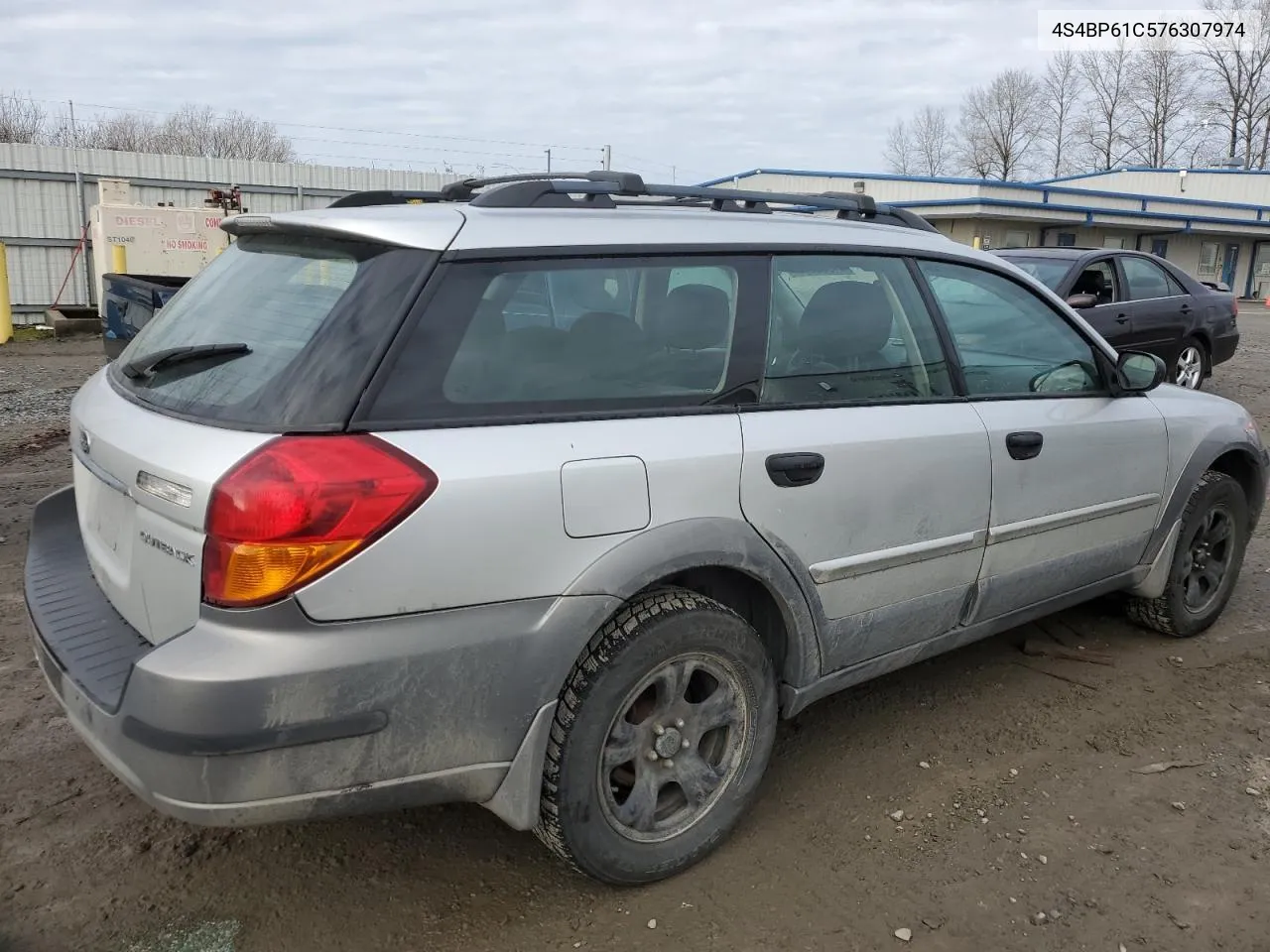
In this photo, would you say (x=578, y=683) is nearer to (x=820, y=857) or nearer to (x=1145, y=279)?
(x=820, y=857)

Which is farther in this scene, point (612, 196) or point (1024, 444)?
point (1024, 444)

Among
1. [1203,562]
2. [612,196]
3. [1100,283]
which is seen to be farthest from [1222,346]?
[612,196]

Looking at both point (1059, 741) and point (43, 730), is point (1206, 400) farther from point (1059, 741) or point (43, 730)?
point (43, 730)

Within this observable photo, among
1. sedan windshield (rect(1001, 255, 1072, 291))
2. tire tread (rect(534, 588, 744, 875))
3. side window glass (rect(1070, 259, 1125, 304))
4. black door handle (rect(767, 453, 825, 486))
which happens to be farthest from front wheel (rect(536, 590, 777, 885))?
side window glass (rect(1070, 259, 1125, 304))

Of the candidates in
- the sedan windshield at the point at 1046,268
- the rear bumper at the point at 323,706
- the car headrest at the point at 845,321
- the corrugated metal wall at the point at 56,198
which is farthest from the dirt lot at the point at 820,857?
the corrugated metal wall at the point at 56,198

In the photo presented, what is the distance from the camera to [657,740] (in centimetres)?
266

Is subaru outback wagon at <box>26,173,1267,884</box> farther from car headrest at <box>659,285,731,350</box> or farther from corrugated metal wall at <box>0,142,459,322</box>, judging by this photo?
corrugated metal wall at <box>0,142,459,322</box>

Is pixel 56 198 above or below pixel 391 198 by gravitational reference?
above

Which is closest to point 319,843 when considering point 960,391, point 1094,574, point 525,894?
point 525,894

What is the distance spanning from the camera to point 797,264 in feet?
9.93

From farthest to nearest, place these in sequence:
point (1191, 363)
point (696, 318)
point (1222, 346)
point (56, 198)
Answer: point (56, 198) → point (1222, 346) → point (1191, 363) → point (696, 318)

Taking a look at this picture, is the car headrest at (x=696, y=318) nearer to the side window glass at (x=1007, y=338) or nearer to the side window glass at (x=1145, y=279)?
the side window glass at (x=1007, y=338)

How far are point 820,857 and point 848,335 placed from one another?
1526mm

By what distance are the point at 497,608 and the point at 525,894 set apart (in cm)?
92
